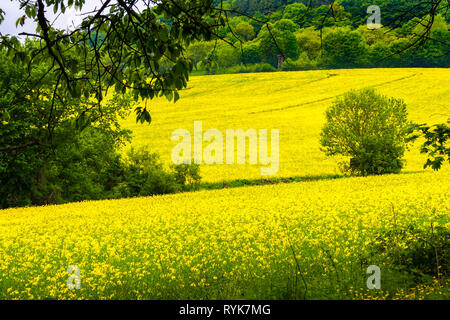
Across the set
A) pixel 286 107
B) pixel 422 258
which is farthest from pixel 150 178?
pixel 286 107

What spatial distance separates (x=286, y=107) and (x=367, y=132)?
1369 inches

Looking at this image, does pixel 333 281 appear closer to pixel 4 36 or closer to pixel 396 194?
pixel 4 36

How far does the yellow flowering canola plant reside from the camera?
A: 6.37m

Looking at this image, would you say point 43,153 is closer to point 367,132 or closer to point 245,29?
point 367,132

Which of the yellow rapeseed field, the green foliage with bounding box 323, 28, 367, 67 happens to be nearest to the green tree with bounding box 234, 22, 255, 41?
the green foliage with bounding box 323, 28, 367, 67

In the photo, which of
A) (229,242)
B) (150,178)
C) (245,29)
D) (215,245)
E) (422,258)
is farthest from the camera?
(245,29)

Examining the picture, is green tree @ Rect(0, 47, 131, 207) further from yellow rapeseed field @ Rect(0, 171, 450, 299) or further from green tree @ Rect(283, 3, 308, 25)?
green tree @ Rect(283, 3, 308, 25)

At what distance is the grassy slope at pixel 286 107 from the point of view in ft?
124

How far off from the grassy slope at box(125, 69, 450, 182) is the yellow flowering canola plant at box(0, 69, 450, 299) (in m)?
3.97

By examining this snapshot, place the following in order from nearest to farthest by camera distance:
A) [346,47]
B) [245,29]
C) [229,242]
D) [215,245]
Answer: [215,245] → [229,242] → [245,29] → [346,47]

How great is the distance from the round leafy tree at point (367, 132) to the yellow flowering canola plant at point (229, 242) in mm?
3107

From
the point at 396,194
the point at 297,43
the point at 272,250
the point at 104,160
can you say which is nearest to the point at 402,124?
the point at 396,194

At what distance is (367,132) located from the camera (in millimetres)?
30516

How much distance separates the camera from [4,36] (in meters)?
4.93
